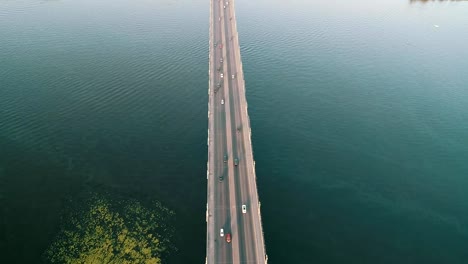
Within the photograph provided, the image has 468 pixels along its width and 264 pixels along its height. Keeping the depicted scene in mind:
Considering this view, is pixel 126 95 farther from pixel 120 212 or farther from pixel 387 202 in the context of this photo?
pixel 387 202

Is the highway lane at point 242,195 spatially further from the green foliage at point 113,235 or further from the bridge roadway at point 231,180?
the green foliage at point 113,235

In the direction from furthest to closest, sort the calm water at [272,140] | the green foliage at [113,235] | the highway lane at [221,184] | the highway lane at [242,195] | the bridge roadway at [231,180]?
the calm water at [272,140]
the green foliage at [113,235]
the bridge roadway at [231,180]
the highway lane at [221,184]
the highway lane at [242,195]

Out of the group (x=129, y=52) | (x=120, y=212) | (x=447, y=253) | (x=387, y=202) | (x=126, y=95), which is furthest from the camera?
(x=129, y=52)

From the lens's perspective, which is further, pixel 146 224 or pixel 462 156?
pixel 462 156

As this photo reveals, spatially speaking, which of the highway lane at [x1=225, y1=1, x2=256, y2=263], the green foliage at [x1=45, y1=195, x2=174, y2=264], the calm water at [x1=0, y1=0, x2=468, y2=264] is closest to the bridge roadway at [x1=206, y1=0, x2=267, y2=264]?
the highway lane at [x1=225, y1=1, x2=256, y2=263]

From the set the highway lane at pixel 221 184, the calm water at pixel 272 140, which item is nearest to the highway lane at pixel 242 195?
the highway lane at pixel 221 184

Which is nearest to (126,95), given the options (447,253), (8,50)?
(8,50)

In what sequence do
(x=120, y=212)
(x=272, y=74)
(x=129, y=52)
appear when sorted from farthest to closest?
1. (x=129, y=52)
2. (x=272, y=74)
3. (x=120, y=212)

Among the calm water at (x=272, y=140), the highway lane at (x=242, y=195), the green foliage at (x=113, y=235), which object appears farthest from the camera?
the calm water at (x=272, y=140)
